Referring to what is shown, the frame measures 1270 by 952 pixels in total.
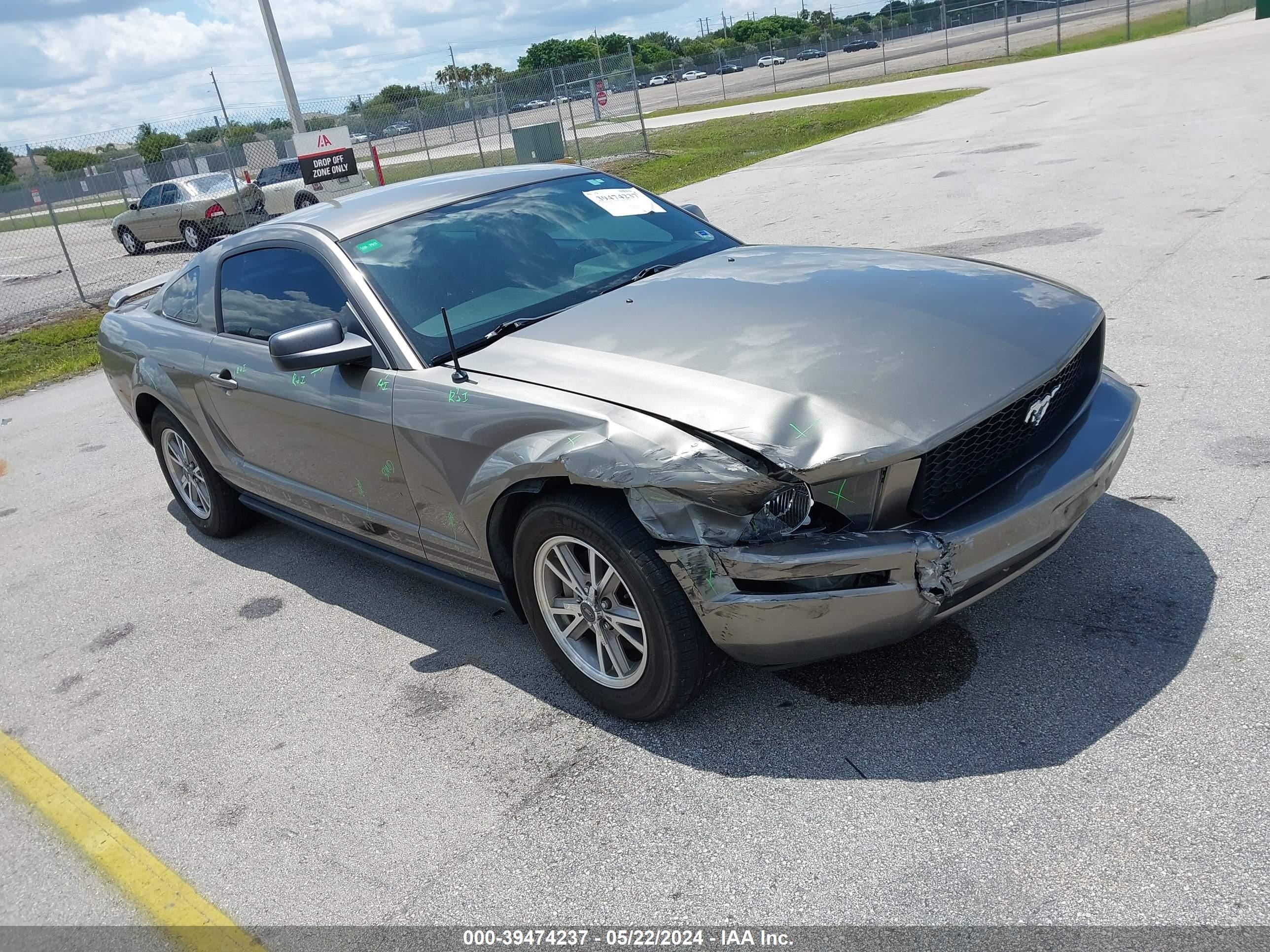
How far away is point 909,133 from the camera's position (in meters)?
19.3

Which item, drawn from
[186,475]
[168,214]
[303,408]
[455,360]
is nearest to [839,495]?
[455,360]

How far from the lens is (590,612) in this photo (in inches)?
135

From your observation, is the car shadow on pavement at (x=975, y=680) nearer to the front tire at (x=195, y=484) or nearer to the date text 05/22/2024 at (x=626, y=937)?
the date text 05/22/2024 at (x=626, y=937)

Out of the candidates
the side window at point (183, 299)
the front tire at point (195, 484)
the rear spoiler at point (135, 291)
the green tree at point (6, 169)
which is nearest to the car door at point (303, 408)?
the side window at point (183, 299)

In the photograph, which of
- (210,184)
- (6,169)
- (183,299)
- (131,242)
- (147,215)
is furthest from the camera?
(6,169)

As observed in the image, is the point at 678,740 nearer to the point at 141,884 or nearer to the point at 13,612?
the point at 141,884

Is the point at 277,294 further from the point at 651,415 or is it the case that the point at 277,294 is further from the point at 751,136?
the point at 751,136

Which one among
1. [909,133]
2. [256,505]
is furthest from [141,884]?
[909,133]

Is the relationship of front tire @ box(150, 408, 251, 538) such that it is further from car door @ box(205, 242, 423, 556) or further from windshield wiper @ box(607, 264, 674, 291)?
windshield wiper @ box(607, 264, 674, 291)

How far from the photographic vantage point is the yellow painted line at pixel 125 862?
9.69 ft

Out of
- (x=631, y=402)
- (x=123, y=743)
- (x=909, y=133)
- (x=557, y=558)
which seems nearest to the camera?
(x=631, y=402)

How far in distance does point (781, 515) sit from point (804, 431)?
24 cm

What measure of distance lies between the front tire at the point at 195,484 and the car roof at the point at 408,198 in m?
1.32

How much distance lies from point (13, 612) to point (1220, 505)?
5.58 meters
